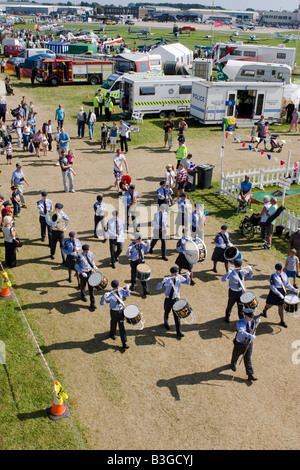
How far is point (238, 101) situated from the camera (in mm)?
28609

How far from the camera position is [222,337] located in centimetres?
1047

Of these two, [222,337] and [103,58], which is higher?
[103,58]

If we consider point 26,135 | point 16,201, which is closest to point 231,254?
point 16,201

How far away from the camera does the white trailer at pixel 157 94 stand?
28062 mm

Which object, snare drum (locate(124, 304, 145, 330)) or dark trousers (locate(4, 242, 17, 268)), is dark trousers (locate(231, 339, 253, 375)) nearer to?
snare drum (locate(124, 304, 145, 330))

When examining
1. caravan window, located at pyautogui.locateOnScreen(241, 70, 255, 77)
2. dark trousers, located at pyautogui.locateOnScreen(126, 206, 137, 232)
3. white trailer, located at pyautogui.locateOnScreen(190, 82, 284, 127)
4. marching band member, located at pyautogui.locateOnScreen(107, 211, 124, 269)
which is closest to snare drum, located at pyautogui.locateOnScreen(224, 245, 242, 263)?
marching band member, located at pyautogui.locateOnScreen(107, 211, 124, 269)

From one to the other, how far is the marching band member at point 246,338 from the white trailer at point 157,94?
71.2ft

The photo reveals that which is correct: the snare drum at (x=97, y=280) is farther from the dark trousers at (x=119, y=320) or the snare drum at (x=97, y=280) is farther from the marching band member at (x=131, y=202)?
the marching band member at (x=131, y=202)

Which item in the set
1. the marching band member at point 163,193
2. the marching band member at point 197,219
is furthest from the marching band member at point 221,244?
the marching band member at point 163,193

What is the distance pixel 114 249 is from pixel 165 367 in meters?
4.46

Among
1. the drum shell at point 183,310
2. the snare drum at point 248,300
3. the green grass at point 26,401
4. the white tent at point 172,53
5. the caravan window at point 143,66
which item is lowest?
the green grass at point 26,401

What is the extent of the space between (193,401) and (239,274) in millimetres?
3165

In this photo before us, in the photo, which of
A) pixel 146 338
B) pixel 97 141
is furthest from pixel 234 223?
pixel 97 141

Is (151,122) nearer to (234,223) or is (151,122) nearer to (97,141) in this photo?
(97,141)
